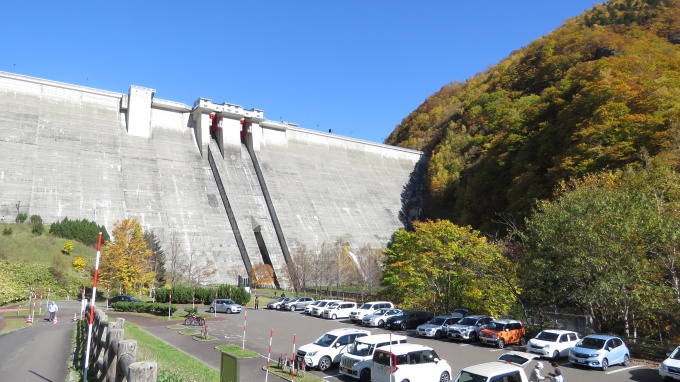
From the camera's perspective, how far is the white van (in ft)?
52.1

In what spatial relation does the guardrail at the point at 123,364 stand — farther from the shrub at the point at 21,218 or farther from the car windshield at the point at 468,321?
the shrub at the point at 21,218

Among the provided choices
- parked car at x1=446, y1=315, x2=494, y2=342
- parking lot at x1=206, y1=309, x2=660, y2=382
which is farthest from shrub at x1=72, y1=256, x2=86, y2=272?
parked car at x1=446, y1=315, x2=494, y2=342

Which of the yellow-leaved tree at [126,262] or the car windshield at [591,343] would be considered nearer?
the car windshield at [591,343]

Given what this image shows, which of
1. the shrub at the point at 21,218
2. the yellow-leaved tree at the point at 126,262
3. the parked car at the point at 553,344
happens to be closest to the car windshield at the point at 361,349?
the parked car at the point at 553,344

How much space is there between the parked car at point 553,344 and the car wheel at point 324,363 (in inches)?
363

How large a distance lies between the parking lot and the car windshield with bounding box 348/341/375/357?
93 centimetres

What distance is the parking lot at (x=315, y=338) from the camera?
57.4 ft

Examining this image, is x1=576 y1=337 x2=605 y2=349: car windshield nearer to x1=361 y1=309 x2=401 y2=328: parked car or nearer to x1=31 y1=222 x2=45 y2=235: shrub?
x1=361 y1=309 x2=401 y2=328: parked car

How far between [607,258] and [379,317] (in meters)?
14.0

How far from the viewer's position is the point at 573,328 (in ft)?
90.3

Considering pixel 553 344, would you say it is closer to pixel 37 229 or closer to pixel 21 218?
pixel 37 229

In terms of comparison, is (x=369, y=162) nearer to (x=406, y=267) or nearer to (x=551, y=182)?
(x=551, y=182)

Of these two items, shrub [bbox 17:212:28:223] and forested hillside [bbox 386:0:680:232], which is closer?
shrub [bbox 17:212:28:223]

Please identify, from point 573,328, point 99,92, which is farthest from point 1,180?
point 573,328
